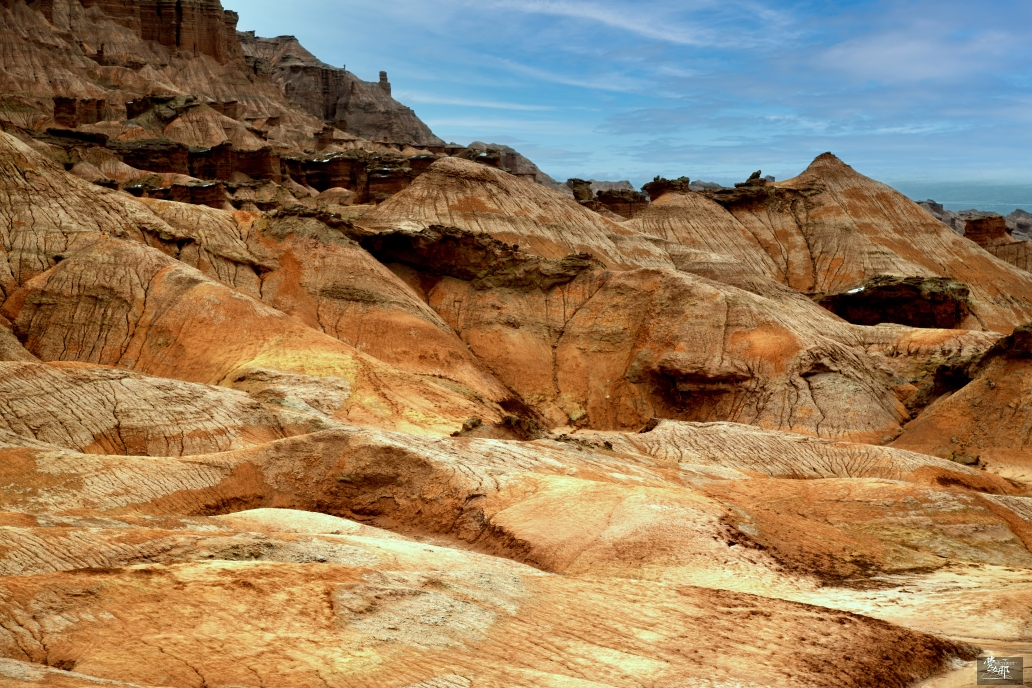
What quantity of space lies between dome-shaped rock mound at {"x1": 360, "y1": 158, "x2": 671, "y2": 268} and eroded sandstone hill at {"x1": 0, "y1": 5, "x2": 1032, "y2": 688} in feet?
0.73

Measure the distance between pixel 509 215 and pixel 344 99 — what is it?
256 ft

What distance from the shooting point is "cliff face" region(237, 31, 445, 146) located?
117000mm

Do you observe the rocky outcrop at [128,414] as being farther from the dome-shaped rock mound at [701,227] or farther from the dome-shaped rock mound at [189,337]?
the dome-shaped rock mound at [701,227]

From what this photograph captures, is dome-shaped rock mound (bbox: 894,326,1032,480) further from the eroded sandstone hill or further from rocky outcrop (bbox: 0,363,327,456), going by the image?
rocky outcrop (bbox: 0,363,327,456)

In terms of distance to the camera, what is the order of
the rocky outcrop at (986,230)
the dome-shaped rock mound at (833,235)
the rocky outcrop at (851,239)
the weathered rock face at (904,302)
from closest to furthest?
the weathered rock face at (904,302)
the rocky outcrop at (851,239)
the dome-shaped rock mound at (833,235)
the rocky outcrop at (986,230)

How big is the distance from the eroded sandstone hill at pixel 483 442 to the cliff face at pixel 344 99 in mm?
55151

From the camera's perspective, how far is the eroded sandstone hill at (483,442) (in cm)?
1125

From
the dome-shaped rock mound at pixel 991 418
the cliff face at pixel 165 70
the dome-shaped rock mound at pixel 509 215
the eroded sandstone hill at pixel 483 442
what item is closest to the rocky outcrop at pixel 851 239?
the eroded sandstone hill at pixel 483 442

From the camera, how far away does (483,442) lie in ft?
67.2

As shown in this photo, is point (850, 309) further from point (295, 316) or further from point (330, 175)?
point (330, 175)

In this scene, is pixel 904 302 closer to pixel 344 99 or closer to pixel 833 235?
pixel 833 235

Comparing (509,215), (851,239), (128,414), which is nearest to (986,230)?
(851,239)

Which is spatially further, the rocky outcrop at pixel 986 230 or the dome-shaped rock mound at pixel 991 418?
the rocky outcrop at pixel 986 230

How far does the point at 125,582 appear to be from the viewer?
11.1 metres
